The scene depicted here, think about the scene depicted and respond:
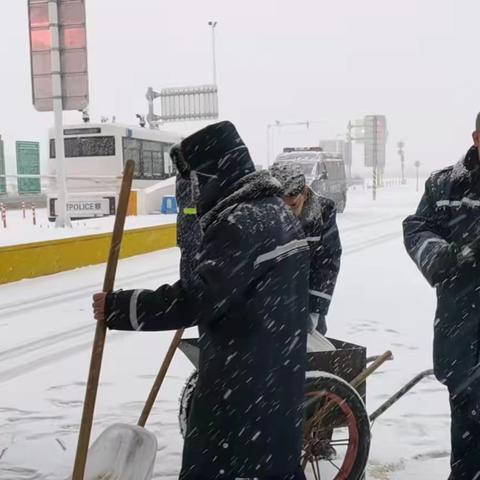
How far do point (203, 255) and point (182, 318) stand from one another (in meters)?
0.20

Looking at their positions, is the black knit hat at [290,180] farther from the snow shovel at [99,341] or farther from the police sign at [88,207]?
the police sign at [88,207]

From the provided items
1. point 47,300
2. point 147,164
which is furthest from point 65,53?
point 47,300

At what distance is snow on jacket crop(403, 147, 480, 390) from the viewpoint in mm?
2686

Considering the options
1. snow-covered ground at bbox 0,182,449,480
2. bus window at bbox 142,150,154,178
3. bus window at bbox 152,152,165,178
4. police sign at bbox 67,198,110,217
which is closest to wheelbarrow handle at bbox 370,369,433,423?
snow-covered ground at bbox 0,182,449,480

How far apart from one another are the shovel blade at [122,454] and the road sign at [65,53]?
1309cm

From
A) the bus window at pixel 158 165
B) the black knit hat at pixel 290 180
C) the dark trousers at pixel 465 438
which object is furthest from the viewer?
the bus window at pixel 158 165

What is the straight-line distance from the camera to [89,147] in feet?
68.7

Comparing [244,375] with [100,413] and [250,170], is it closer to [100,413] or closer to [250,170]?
A: [250,170]

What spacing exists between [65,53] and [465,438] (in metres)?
14.0

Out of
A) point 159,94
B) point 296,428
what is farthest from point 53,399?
point 159,94

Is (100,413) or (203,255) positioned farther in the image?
(100,413)

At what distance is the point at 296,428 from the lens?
2143 mm

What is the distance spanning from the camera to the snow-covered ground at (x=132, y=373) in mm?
3818

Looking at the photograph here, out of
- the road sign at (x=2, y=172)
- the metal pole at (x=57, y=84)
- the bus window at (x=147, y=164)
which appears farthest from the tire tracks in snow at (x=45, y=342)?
the road sign at (x=2, y=172)
